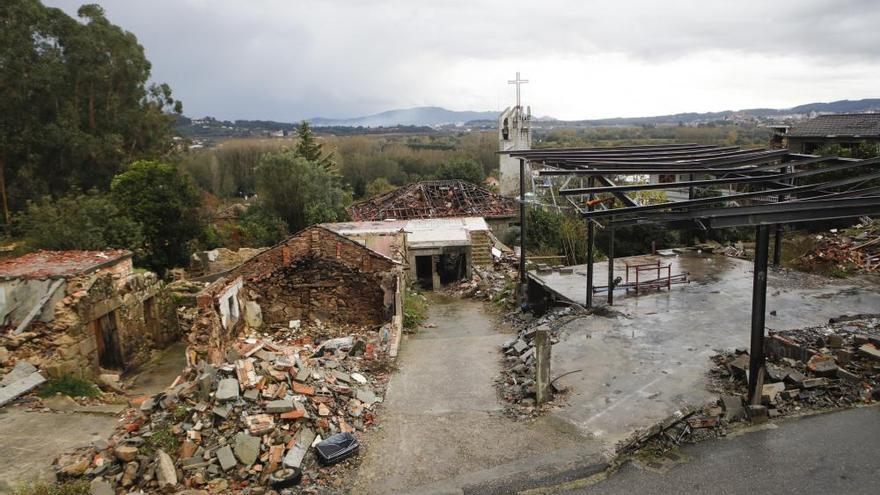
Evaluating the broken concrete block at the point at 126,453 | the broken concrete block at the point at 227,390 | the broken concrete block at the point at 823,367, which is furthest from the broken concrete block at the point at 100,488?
the broken concrete block at the point at 823,367

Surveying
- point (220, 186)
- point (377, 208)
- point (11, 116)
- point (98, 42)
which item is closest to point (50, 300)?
point (11, 116)

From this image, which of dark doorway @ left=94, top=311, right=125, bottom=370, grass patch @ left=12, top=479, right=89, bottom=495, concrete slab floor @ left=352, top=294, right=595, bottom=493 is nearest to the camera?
grass patch @ left=12, top=479, right=89, bottom=495

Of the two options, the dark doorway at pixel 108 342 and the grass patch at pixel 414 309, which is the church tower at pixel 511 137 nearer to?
the grass patch at pixel 414 309

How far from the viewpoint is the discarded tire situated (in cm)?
683

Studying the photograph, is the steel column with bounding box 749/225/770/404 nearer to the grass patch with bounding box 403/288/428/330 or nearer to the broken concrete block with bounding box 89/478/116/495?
the grass patch with bounding box 403/288/428/330

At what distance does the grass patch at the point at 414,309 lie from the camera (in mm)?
14289

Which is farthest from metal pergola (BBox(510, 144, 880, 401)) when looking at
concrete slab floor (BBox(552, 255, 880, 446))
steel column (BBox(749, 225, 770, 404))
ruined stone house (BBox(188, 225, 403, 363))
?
ruined stone house (BBox(188, 225, 403, 363))

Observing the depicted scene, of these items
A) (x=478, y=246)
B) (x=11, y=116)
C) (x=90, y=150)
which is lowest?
(x=478, y=246)

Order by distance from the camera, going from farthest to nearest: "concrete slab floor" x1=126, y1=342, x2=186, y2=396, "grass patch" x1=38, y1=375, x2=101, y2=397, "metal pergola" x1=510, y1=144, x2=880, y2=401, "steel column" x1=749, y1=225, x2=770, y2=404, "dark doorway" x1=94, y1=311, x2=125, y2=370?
"dark doorway" x1=94, y1=311, x2=125, y2=370 < "concrete slab floor" x1=126, y1=342, x2=186, y2=396 < "grass patch" x1=38, y1=375, x2=101, y2=397 < "steel column" x1=749, y1=225, x2=770, y2=404 < "metal pergola" x1=510, y1=144, x2=880, y2=401

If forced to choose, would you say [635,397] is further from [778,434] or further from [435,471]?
[435,471]

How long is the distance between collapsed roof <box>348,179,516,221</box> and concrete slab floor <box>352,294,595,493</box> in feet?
66.2

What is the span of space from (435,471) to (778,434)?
14.3 ft

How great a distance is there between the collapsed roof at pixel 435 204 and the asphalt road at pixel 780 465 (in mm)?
23805

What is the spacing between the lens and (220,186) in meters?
53.8
